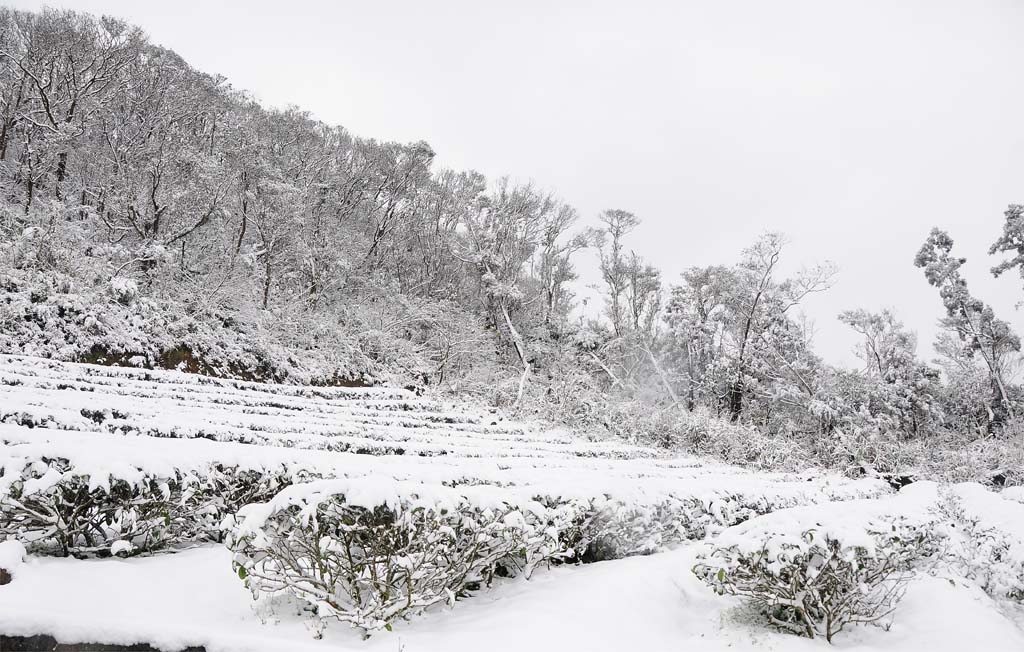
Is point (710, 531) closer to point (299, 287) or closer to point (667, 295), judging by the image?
point (299, 287)

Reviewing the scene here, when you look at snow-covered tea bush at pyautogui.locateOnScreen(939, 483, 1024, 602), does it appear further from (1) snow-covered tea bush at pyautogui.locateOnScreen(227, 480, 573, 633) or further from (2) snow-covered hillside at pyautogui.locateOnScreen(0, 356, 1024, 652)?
(1) snow-covered tea bush at pyautogui.locateOnScreen(227, 480, 573, 633)

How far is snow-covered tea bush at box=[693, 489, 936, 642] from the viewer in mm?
3535

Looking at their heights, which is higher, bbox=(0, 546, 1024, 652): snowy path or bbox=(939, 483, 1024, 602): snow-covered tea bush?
bbox=(939, 483, 1024, 602): snow-covered tea bush

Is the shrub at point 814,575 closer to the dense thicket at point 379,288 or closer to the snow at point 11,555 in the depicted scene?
the snow at point 11,555

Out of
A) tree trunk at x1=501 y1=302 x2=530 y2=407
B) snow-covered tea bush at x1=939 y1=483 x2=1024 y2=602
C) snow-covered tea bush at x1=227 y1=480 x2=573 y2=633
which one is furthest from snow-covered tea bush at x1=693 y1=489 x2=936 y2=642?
tree trunk at x1=501 y1=302 x2=530 y2=407

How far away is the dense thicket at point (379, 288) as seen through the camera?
13672 millimetres

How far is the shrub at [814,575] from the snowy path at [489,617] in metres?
0.18

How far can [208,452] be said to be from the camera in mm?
4812

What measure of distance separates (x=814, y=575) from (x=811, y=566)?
93 millimetres

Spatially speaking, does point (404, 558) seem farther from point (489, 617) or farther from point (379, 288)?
point (379, 288)

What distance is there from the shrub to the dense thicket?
13365 mm

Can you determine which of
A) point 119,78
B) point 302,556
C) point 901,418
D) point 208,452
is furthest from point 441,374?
Result: point 901,418

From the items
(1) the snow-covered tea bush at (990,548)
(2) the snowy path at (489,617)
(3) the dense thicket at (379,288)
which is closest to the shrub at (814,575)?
(2) the snowy path at (489,617)

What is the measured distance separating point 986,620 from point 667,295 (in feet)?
81.6
